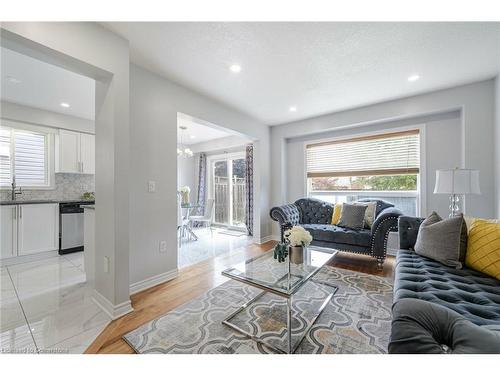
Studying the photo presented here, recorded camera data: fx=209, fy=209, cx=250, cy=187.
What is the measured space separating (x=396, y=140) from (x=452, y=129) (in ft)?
2.23

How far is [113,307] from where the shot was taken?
6.01ft

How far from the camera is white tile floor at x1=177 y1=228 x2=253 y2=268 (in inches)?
134

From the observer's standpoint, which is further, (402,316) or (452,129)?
(452,129)

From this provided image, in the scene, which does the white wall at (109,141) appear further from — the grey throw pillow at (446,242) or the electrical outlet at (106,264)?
the grey throw pillow at (446,242)

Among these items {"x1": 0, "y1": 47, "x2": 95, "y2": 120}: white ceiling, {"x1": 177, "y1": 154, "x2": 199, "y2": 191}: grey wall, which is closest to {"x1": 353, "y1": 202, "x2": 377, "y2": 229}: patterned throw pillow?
{"x1": 0, "y1": 47, "x2": 95, "y2": 120}: white ceiling

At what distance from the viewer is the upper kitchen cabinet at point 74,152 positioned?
3854 mm

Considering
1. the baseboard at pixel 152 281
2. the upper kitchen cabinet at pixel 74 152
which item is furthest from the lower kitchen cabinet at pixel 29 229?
the baseboard at pixel 152 281

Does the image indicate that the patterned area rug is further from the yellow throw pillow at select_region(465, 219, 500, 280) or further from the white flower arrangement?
the yellow throw pillow at select_region(465, 219, 500, 280)

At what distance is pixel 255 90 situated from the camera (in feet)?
9.72

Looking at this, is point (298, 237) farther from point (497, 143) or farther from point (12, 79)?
point (12, 79)

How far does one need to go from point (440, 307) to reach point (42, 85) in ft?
15.0

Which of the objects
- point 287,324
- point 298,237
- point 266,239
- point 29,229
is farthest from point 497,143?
point 29,229
